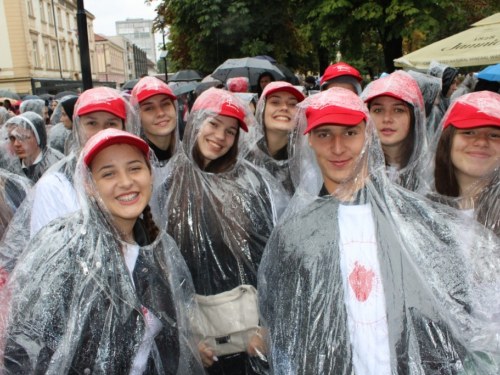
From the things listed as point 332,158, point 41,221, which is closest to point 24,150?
point 41,221

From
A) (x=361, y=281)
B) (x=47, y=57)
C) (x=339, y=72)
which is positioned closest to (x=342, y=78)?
(x=339, y=72)

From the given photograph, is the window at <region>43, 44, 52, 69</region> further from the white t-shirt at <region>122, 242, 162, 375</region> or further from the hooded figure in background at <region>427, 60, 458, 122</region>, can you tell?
the white t-shirt at <region>122, 242, 162, 375</region>

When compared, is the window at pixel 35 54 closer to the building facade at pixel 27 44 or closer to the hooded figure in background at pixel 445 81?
the building facade at pixel 27 44

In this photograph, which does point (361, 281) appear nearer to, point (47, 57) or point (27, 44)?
point (27, 44)

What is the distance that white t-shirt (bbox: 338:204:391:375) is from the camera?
4.34 ft

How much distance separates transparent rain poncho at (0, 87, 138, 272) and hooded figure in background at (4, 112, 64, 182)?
1264mm

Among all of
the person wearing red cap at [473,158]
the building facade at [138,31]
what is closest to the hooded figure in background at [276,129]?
the person wearing red cap at [473,158]

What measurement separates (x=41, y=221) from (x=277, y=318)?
1.17m

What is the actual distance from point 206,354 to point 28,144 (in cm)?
236

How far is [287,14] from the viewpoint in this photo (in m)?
13.6

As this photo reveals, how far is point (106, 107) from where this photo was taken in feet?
7.34

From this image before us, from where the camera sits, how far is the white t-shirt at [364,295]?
1.32 metres

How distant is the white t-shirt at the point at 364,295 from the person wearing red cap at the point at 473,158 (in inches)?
21.1

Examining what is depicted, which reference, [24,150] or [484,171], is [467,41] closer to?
[484,171]
